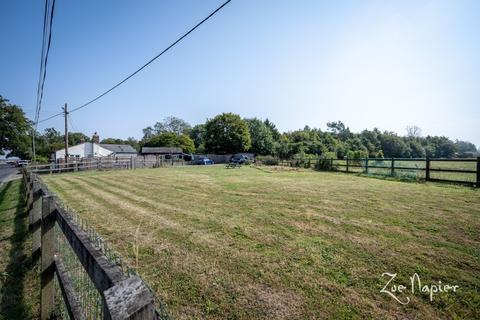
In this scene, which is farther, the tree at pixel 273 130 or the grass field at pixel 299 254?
the tree at pixel 273 130

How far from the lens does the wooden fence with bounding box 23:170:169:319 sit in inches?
33.1

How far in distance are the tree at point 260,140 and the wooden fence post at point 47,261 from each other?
53836 mm

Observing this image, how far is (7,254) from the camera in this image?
4.15 m

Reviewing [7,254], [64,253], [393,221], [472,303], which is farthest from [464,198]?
[7,254]

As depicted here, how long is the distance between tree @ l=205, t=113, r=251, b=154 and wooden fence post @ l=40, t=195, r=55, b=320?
164ft

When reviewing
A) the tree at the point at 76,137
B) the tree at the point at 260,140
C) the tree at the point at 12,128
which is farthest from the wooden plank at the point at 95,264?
the tree at the point at 76,137

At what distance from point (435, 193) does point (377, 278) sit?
7.96 metres

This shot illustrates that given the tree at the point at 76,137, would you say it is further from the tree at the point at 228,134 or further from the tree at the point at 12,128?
the tree at the point at 228,134

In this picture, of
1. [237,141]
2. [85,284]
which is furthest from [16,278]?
[237,141]

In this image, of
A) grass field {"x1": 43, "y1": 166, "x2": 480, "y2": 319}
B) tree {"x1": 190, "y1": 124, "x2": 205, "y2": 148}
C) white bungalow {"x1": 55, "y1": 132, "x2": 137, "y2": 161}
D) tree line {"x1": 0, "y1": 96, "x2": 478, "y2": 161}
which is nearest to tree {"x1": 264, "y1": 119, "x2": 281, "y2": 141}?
tree line {"x1": 0, "y1": 96, "x2": 478, "y2": 161}

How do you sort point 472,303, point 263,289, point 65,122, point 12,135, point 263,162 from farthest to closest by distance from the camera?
point 12,135 → point 263,162 → point 65,122 → point 263,289 → point 472,303

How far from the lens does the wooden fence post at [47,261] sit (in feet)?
8.31

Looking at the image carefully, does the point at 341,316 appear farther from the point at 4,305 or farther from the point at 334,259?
the point at 4,305

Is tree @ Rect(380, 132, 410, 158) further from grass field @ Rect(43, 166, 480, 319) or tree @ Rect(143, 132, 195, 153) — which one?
grass field @ Rect(43, 166, 480, 319)
